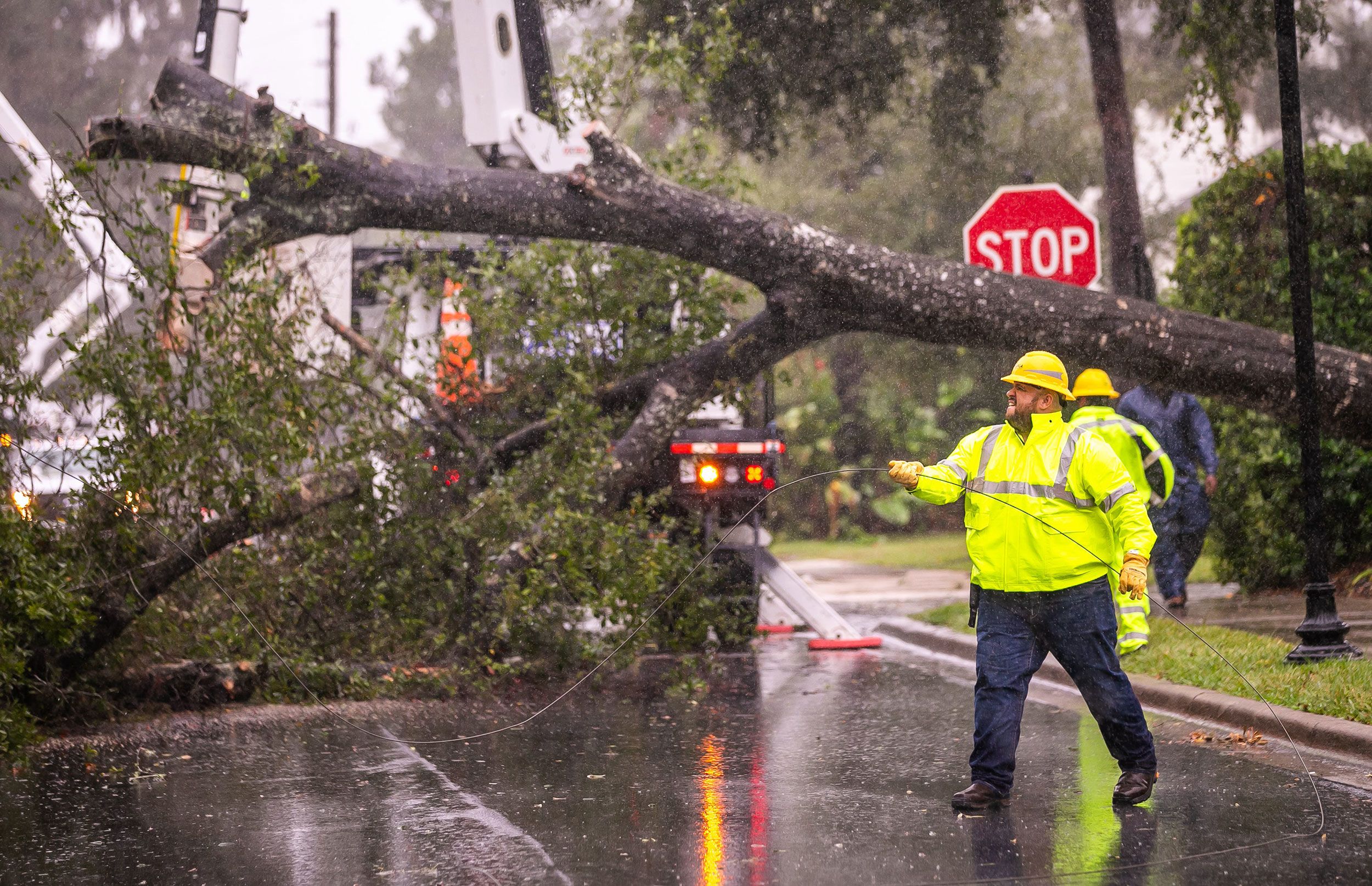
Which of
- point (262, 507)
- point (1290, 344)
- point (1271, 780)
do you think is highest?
point (1290, 344)

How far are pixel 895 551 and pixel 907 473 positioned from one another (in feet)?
55.9

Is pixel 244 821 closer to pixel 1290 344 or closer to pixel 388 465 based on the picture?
pixel 388 465

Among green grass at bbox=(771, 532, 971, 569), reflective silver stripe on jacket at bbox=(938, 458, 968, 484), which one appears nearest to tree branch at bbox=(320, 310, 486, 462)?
reflective silver stripe on jacket at bbox=(938, 458, 968, 484)

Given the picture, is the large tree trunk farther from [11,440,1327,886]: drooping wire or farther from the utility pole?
the utility pole

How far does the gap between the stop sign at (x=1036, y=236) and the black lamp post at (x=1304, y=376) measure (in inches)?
85.9

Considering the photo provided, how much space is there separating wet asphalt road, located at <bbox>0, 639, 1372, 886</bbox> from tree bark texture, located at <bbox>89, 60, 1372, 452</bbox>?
8.24ft

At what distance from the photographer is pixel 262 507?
7738 mm

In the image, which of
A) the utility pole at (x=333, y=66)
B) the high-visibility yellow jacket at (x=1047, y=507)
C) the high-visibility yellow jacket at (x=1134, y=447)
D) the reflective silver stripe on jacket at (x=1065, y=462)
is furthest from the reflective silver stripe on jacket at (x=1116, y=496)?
the utility pole at (x=333, y=66)

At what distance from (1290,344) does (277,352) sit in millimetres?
6287

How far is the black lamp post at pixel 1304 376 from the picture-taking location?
7.39 meters

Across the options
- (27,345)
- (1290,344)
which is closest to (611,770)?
(27,345)

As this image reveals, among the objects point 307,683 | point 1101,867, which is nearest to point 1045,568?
point 1101,867

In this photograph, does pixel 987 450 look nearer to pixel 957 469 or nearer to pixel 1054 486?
pixel 957 469

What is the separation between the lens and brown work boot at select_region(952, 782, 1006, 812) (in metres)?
5.04
